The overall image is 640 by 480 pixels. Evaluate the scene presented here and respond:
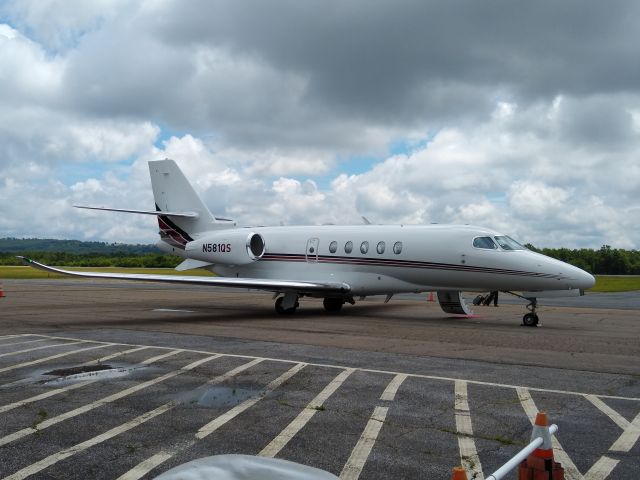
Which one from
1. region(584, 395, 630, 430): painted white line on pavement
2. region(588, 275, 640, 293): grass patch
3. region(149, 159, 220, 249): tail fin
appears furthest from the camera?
region(588, 275, 640, 293): grass patch

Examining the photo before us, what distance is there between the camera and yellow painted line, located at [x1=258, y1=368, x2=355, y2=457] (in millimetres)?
5250

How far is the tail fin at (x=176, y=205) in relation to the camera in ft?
82.2

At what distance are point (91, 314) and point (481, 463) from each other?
Answer: 56.1ft

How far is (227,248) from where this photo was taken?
2294 cm

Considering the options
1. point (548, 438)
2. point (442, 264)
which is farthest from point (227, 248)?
point (548, 438)

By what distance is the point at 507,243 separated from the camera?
17.2 m

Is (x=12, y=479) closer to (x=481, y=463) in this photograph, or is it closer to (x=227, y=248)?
(x=481, y=463)

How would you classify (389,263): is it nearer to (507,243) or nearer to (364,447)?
(507,243)

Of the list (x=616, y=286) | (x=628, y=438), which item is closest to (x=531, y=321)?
(x=628, y=438)

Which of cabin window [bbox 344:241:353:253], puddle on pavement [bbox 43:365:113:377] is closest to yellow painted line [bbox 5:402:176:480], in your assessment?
puddle on pavement [bbox 43:365:113:377]

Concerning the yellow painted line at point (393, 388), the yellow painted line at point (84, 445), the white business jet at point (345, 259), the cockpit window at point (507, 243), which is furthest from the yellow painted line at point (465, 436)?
the cockpit window at point (507, 243)

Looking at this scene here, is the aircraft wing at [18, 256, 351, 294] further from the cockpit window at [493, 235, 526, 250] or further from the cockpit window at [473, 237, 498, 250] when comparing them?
the cockpit window at [493, 235, 526, 250]

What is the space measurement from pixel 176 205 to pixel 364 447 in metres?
21.3

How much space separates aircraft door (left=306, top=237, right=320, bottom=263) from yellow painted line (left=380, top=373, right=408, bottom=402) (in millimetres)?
12404
